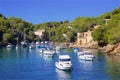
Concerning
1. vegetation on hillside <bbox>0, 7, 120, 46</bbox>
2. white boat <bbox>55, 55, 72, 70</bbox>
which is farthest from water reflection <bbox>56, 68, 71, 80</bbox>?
vegetation on hillside <bbox>0, 7, 120, 46</bbox>

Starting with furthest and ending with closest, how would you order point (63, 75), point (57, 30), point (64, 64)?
point (57, 30), point (64, 64), point (63, 75)

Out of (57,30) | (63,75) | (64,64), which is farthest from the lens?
(57,30)

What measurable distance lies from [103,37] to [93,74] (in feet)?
186

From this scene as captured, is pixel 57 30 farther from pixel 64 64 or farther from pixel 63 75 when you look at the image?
pixel 63 75

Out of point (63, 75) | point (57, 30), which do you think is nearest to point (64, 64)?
point (63, 75)

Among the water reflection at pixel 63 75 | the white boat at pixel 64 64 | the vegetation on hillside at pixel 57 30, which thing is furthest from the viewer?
the vegetation on hillside at pixel 57 30

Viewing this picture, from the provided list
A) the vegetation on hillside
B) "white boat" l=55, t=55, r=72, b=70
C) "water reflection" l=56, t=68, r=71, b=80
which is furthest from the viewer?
the vegetation on hillside

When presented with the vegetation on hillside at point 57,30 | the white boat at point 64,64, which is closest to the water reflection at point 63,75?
the white boat at point 64,64

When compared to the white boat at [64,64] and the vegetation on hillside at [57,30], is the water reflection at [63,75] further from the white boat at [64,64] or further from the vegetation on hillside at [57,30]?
the vegetation on hillside at [57,30]

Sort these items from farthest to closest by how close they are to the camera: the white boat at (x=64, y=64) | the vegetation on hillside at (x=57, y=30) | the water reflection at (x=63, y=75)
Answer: the vegetation on hillside at (x=57, y=30)
the white boat at (x=64, y=64)
the water reflection at (x=63, y=75)

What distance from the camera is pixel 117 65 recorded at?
204ft

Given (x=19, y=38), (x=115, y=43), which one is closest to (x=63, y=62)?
(x=115, y=43)

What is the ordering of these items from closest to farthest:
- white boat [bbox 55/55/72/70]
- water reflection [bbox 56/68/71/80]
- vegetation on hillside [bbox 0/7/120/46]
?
water reflection [bbox 56/68/71/80]
white boat [bbox 55/55/72/70]
vegetation on hillside [bbox 0/7/120/46]

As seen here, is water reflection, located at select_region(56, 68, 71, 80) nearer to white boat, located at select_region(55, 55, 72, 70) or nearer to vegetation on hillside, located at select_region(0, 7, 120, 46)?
white boat, located at select_region(55, 55, 72, 70)
